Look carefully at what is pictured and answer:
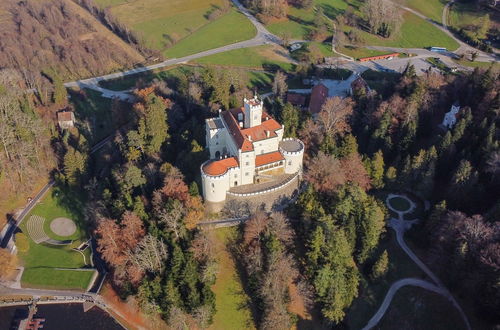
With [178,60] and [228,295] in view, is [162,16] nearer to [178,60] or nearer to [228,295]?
[178,60]

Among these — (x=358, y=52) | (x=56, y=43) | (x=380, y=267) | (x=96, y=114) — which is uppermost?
(x=358, y=52)

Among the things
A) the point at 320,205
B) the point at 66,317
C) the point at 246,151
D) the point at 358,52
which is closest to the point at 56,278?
the point at 66,317

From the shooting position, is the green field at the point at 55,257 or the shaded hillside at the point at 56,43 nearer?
the green field at the point at 55,257

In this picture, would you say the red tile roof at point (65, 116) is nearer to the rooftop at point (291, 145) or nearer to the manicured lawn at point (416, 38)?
the rooftop at point (291, 145)

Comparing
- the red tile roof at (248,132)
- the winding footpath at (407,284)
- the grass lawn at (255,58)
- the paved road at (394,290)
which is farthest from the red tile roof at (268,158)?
the grass lawn at (255,58)

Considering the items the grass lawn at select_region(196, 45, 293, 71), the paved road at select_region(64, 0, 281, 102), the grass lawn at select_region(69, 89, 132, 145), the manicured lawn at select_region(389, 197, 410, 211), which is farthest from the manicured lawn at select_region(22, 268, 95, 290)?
the grass lawn at select_region(196, 45, 293, 71)

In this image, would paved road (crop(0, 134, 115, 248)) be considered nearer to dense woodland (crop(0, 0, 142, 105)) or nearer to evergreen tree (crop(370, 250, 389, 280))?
dense woodland (crop(0, 0, 142, 105))

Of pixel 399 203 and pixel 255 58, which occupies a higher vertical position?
pixel 255 58
